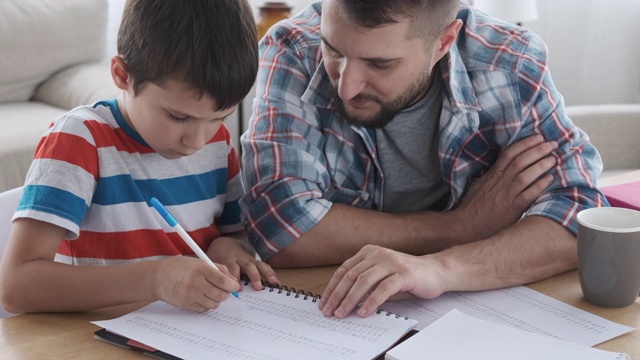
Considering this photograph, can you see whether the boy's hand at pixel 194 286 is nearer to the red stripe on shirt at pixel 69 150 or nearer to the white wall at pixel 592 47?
the red stripe on shirt at pixel 69 150

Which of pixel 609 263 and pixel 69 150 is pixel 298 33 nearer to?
pixel 69 150

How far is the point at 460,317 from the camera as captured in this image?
1201 millimetres

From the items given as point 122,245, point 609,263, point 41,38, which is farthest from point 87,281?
point 41,38

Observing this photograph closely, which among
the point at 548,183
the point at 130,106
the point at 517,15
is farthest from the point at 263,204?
the point at 517,15

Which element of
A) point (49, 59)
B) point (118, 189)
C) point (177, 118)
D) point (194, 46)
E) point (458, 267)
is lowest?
point (49, 59)

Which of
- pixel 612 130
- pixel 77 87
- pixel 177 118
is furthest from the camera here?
pixel 77 87

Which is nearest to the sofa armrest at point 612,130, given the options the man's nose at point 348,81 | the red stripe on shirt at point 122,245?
the man's nose at point 348,81

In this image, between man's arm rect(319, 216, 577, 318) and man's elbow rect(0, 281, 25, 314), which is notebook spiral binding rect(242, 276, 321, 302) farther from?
man's elbow rect(0, 281, 25, 314)

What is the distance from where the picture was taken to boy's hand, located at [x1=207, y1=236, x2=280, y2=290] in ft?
4.42

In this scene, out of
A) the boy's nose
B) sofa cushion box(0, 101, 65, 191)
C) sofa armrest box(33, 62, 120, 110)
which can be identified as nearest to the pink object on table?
the boy's nose

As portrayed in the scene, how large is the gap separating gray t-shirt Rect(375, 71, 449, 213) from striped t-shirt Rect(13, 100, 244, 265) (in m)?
0.28

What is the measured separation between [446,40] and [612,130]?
1532 mm

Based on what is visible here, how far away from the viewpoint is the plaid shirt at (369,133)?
153cm

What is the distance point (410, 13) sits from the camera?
1.52m
